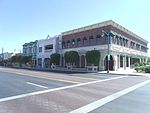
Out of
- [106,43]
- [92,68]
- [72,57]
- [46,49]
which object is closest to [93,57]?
[92,68]

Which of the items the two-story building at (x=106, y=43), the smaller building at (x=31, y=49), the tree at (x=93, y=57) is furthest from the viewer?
the smaller building at (x=31, y=49)

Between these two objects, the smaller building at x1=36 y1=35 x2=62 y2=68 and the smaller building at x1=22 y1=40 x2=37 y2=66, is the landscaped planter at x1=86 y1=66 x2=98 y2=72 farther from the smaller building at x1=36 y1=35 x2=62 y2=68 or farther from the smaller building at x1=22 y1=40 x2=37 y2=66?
the smaller building at x1=22 y1=40 x2=37 y2=66

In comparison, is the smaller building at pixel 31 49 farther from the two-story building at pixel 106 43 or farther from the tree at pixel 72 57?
the tree at pixel 72 57

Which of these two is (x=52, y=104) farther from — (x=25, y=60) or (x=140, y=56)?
(x=25, y=60)

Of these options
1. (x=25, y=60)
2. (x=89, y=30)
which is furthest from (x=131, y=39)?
(x=25, y=60)

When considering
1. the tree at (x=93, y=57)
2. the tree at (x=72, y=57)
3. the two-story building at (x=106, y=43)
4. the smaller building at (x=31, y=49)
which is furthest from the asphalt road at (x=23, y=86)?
the smaller building at (x=31, y=49)

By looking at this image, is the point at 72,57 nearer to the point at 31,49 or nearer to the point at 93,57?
the point at 93,57

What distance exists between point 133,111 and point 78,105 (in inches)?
86.9

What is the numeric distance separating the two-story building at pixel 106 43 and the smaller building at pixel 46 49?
2.89m

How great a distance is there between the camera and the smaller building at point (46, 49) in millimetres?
A: 48875

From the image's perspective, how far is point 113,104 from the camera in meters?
7.81

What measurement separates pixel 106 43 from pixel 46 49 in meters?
23.3

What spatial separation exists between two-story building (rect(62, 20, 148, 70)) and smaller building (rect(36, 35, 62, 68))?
9.47 ft

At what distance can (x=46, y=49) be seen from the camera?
175 feet
